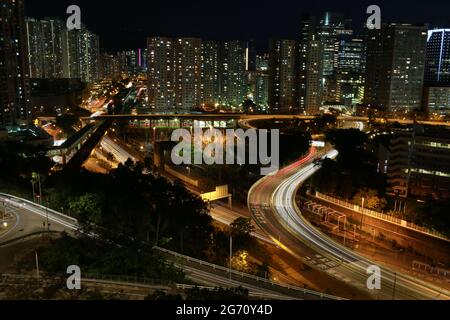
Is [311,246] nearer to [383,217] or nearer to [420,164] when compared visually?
[383,217]

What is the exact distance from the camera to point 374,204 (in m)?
13.1

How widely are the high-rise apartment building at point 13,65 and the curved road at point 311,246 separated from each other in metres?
16.2

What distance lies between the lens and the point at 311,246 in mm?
9211

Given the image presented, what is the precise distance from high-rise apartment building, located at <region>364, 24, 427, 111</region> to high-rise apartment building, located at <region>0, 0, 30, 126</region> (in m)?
24.9

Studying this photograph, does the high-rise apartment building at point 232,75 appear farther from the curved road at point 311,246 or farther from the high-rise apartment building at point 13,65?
the curved road at point 311,246

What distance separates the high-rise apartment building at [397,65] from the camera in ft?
104

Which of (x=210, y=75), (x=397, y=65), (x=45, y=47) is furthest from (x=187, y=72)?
(x=397, y=65)

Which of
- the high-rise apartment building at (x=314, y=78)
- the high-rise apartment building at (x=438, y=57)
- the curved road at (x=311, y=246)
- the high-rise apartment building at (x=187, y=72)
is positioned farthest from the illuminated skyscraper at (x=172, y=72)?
the curved road at (x=311, y=246)

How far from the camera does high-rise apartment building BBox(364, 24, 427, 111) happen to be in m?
31.8

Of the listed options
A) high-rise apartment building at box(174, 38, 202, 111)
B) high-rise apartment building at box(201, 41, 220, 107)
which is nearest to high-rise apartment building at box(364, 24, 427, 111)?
high-rise apartment building at box(201, 41, 220, 107)

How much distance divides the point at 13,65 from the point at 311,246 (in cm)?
2061

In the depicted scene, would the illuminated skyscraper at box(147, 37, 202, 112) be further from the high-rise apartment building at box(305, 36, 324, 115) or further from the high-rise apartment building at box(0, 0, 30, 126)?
the high-rise apartment building at box(0, 0, 30, 126)
